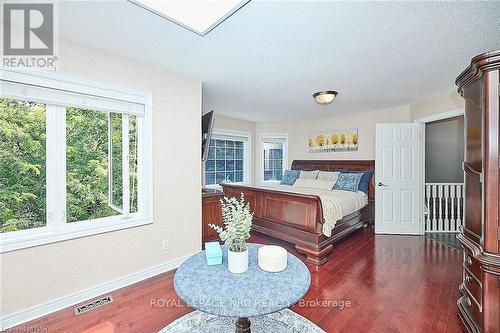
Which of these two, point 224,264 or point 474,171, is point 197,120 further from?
point 474,171

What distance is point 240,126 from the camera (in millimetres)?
6016

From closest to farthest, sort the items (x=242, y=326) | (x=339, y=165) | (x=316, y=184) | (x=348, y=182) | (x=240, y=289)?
(x=240, y=289)
(x=242, y=326)
(x=348, y=182)
(x=316, y=184)
(x=339, y=165)

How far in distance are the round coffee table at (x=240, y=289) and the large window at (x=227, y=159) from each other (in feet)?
13.2

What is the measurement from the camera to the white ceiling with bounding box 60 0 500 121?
1.68 metres

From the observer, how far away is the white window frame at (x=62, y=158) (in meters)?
1.92

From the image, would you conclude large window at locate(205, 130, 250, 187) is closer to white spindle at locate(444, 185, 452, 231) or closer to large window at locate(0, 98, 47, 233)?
large window at locate(0, 98, 47, 233)

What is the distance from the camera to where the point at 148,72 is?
2635 mm

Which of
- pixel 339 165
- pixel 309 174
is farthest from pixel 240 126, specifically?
pixel 339 165

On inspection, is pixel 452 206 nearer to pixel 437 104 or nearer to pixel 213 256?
pixel 437 104

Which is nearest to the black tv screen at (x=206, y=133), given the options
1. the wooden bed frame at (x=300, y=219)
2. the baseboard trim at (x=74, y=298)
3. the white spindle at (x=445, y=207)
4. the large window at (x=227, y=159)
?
the wooden bed frame at (x=300, y=219)

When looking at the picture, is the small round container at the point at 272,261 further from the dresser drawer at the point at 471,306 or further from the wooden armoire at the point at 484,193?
the dresser drawer at the point at 471,306

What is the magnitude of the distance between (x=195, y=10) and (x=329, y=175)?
4.20 m

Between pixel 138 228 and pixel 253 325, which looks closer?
pixel 253 325

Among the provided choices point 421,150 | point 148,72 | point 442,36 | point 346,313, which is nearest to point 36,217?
point 148,72
